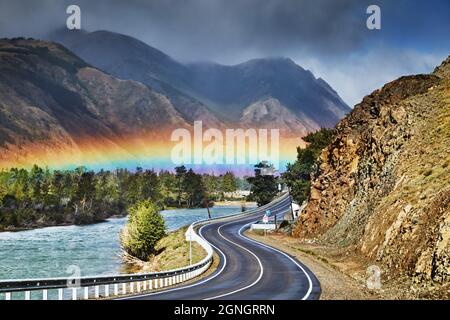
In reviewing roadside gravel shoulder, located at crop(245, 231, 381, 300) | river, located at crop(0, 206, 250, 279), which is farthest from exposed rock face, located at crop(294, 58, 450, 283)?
river, located at crop(0, 206, 250, 279)

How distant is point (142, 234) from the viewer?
7425 cm

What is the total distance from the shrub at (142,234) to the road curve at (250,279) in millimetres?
12363

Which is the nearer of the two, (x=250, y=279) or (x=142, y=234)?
(x=250, y=279)

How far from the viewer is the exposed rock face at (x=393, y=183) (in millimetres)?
29094

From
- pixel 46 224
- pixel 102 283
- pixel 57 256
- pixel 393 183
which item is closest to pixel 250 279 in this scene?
pixel 102 283

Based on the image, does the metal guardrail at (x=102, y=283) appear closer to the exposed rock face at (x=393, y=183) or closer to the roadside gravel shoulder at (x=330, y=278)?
the roadside gravel shoulder at (x=330, y=278)

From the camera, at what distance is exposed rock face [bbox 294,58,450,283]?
95.5ft

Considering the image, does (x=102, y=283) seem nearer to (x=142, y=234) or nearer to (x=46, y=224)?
(x=142, y=234)

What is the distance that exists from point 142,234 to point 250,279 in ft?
142

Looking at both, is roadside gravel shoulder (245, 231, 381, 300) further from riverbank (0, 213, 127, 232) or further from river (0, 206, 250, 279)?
riverbank (0, 213, 127, 232)

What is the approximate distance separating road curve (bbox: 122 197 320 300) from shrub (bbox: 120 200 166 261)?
12.4 m

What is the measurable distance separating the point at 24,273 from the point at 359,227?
39619mm
